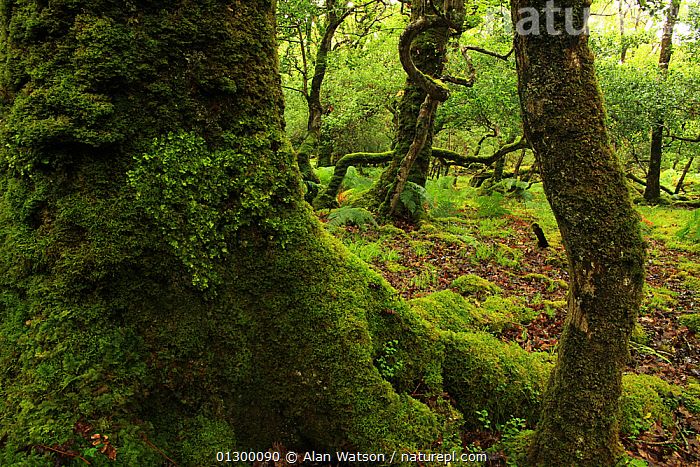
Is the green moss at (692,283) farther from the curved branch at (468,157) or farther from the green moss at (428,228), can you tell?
the curved branch at (468,157)

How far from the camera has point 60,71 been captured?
1.91 metres

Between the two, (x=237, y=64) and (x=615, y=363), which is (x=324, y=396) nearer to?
(x=615, y=363)

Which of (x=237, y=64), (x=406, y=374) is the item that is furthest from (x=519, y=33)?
(x=406, y=374)

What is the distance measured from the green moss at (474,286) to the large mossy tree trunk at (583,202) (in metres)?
3.24

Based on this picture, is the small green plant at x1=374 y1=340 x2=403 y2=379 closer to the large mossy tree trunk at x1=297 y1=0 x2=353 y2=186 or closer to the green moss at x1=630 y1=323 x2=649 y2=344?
the green moss at x1=630 y1=323 x2=649 y2=344

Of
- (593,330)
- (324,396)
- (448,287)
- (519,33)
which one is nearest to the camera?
(519,33)

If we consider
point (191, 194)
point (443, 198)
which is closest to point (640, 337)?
point (191, 194)

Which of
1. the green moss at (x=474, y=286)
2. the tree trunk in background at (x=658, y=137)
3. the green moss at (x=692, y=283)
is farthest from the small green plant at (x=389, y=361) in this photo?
the tree trunk in background at (x=658, y=137)

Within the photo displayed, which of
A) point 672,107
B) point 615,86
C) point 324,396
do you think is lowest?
point 324,396

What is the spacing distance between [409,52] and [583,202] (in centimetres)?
453

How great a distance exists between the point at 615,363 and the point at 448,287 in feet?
11.4

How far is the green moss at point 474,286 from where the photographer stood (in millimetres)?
5410

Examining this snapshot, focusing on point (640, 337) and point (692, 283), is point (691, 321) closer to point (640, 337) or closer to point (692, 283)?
point (640, 337)

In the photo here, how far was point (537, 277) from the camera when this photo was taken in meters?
6.25
